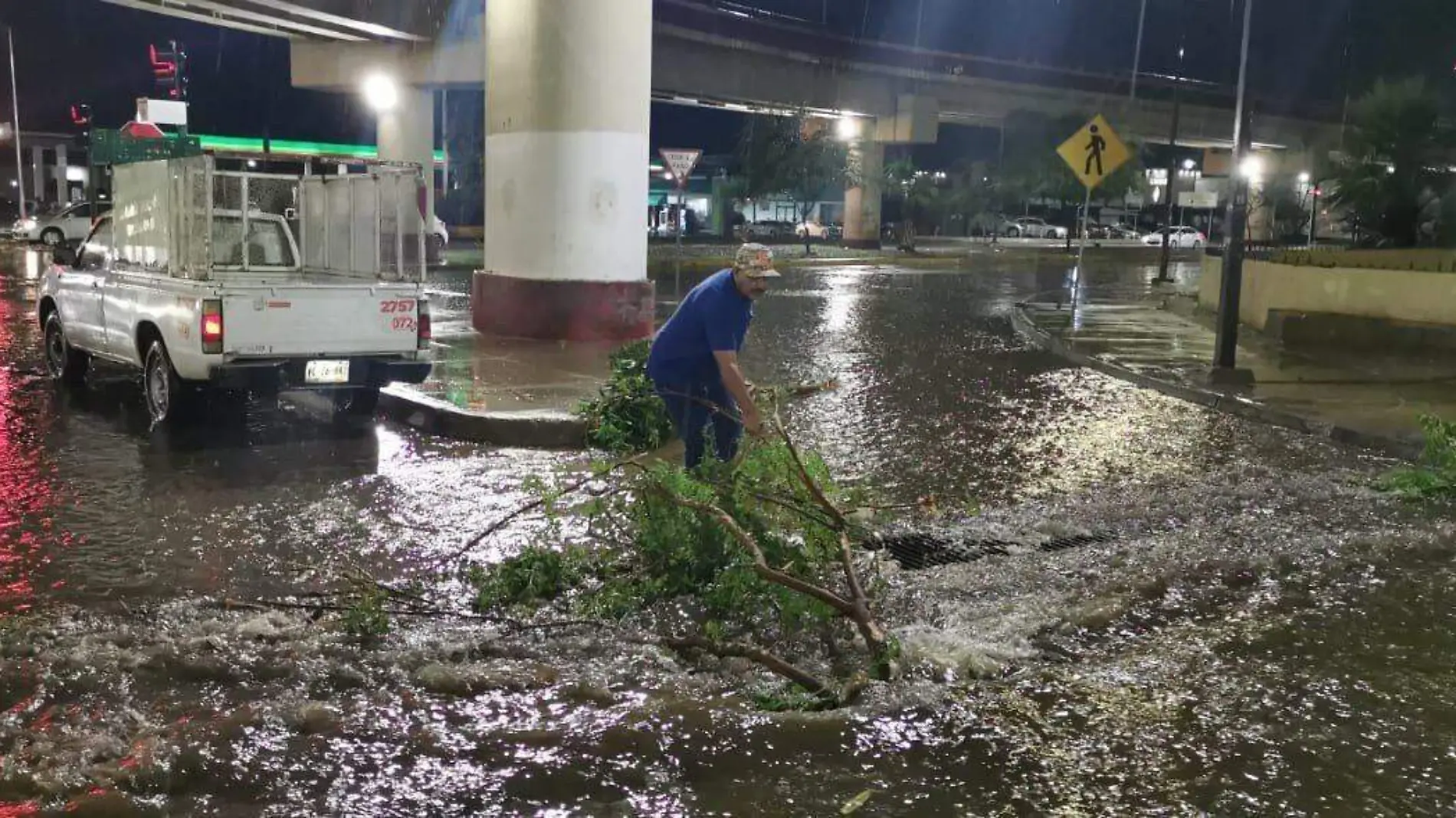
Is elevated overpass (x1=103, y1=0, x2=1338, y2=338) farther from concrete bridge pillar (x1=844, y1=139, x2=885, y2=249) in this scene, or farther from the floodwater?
the floodwater

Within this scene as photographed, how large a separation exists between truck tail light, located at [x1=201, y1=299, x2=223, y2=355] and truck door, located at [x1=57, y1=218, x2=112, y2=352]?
2.34 m

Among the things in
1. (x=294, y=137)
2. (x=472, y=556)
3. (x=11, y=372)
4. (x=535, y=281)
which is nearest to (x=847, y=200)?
(x=294, y=137)

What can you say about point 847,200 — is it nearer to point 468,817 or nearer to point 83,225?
point 83,225

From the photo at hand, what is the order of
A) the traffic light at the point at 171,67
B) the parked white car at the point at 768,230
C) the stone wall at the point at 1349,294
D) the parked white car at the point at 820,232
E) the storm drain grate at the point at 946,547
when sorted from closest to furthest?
the storm drain grate at the point at 946,547, the stone wall at the point at 1349,294, the traffic light at the point at 171,67, the parked white car at the point at 820,232, the parked white car at the point at 768,230

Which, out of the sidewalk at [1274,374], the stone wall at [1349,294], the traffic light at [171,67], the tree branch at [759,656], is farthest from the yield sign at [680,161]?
the tree branch at [759,656]

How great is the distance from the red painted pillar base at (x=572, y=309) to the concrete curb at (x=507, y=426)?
Result: 520 centimetres

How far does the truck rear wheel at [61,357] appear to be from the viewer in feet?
40.8

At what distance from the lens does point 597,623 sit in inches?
230

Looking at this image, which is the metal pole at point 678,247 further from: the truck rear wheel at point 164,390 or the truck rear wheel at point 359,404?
the truck rear wheel at point 164,390

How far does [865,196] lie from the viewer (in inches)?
2071

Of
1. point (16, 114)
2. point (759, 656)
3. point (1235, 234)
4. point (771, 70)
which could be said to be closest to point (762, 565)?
point (759, 656)

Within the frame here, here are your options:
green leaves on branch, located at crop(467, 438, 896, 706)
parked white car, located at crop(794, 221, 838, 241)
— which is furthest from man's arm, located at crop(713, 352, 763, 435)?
parked white car, located at crop(794, 221, 838, 241)

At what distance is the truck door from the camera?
11.6m

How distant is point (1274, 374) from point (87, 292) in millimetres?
12362
